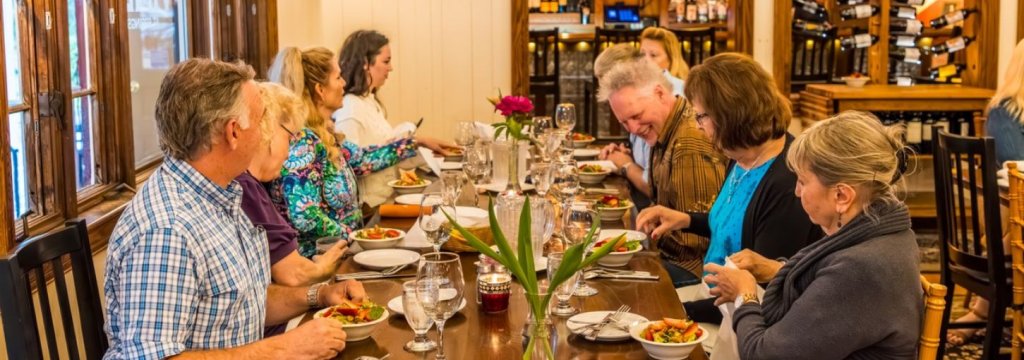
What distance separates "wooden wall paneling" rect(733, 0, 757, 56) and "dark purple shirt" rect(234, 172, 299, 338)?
512 cm

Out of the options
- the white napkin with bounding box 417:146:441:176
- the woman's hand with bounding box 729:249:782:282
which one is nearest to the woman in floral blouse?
the white napkin with bounding box 417:146:441:176

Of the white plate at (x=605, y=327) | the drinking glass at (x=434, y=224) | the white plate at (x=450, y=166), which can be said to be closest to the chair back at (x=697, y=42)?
the white plate at (x=450, y=166)

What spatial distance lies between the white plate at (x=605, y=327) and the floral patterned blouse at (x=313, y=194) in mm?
1312

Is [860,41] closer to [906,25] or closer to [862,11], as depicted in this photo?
[862,11]

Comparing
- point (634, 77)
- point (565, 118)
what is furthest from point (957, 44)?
point (634, 77)

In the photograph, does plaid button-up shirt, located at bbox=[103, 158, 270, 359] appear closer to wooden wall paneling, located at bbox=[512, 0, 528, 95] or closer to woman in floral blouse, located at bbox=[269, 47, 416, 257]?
woman in floral blouse, located at bbox=[269, 47, 416, 257]

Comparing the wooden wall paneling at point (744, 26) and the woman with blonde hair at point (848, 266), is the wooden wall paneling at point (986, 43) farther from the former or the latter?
the woman with blonde hair at point (848, 266)

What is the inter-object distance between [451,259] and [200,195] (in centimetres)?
47

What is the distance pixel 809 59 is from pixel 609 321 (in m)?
5.96

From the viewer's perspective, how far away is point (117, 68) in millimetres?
3855

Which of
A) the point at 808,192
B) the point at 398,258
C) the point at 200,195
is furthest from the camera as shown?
the point at 398,258

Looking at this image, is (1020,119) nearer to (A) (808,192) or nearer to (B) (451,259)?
(A) (808,192)

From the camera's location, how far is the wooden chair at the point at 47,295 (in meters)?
1.87

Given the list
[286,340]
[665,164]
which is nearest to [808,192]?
[286,340]
